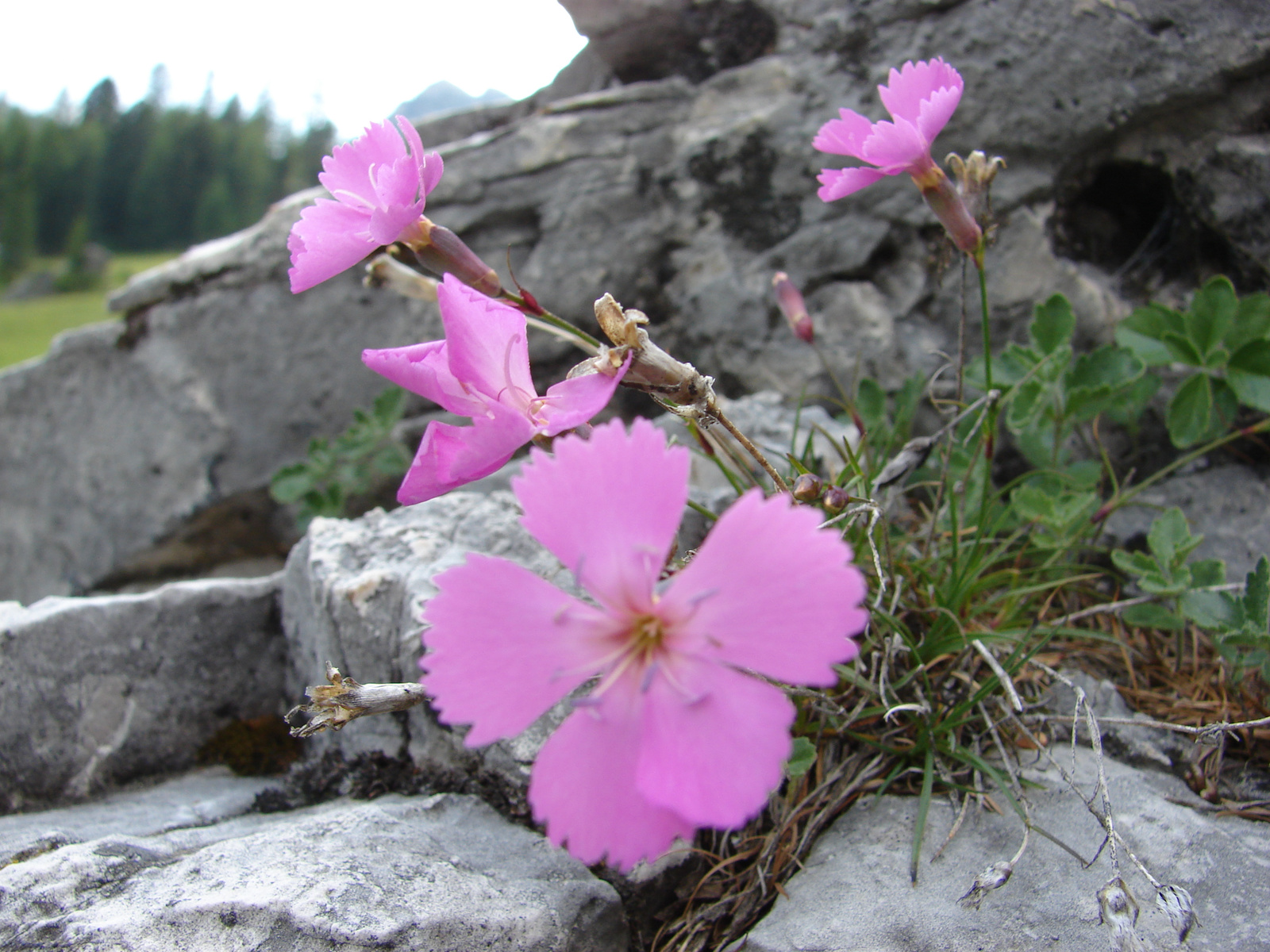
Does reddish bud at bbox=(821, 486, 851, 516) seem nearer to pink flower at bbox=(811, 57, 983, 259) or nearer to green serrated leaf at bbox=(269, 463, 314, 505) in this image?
pink flower at bbox=(811, 57, 983, 259)

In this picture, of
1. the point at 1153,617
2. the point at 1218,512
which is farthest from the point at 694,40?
the point at 1153,617

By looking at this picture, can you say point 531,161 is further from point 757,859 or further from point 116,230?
point 116,230

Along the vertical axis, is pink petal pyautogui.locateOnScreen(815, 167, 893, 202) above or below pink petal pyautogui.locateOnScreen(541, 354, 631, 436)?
above

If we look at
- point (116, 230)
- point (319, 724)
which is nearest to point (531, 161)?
point (319, 724)

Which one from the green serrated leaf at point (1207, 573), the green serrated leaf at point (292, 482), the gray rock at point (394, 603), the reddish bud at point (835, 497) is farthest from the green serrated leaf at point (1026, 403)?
the green serrated leaf at point (292, 482)

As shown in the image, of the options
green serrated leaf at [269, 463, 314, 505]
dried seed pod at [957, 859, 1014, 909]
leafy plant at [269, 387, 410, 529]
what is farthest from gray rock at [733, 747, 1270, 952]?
green serrated leaf at [269, 463, 314, 505]

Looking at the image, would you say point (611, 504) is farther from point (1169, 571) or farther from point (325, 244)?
point (1169, 571)

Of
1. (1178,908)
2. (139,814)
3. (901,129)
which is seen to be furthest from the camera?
(139,814)
